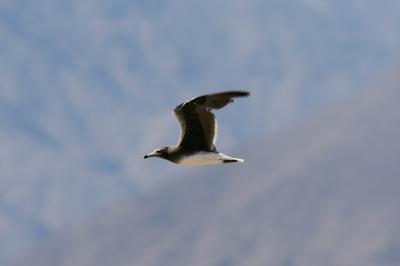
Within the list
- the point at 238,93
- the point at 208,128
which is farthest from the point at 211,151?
the point at 238,93

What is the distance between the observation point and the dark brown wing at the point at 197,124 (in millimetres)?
25094

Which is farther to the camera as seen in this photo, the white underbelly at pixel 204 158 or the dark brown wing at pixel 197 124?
the white underbelly at pixel 204 158

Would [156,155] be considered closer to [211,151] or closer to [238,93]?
[211,151]

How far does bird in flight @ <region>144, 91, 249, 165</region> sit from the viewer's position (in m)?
25.2

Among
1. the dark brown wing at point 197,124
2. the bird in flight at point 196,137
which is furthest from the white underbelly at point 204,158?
the dark brown wing at point 197,124

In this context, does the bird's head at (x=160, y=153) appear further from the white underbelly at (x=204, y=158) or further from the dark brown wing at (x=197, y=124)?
the white underbelly at (x=204, y=158)

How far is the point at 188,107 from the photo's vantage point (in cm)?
2519

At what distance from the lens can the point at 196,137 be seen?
1021 inches

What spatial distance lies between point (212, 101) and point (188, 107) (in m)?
0.95

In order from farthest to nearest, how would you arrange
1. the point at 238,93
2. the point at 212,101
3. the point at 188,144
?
the point at 188,144, the point at 212,101, the point at 238,93

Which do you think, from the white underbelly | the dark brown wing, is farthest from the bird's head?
the white underbelly

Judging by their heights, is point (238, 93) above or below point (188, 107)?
below

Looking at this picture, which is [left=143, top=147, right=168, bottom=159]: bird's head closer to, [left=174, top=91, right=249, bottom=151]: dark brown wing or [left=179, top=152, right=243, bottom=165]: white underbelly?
[left=174, top=91, right=249, bottom=151]: dark brown wing

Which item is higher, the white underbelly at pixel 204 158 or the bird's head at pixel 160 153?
the bird's head at pixel 160 153
